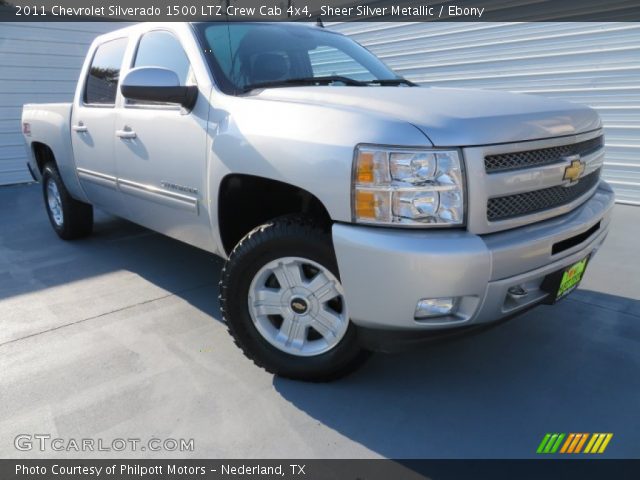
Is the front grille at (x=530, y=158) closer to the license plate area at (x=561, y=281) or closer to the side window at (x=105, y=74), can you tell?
the license plate area at (x=561, y=281)

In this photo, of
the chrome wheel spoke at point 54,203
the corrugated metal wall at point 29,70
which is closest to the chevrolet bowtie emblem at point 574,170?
the chrome wheel spoke at point 54,203

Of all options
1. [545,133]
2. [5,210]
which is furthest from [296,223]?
[5,210]

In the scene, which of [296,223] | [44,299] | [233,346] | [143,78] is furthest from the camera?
[44,299]

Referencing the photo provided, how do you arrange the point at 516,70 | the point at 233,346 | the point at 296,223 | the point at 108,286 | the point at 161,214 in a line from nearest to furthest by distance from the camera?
the point at 296,223 < the point at 233,346 < the point at 161,214 < the point at 108,286 < the point at 516,70

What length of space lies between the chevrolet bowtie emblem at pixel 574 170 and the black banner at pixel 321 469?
124 centimetres

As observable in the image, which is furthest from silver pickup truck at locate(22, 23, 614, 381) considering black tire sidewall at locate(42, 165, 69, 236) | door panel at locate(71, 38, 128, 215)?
black tire sidewall at locate(42, 165, 69, 236)

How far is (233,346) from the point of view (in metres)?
2.87

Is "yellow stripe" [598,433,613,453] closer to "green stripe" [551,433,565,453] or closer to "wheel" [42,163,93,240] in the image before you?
"green stripe" [551,433,565,453]

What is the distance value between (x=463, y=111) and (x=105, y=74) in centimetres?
306

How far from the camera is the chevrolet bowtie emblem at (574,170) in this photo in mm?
2240

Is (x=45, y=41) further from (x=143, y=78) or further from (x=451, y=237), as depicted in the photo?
(x=451, y=237)

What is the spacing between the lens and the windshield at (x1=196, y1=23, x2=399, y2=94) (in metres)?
2.83

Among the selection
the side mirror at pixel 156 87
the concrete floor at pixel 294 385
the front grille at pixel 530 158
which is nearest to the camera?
the front grille at pixel 530 158

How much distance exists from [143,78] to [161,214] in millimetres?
895
